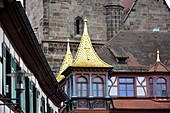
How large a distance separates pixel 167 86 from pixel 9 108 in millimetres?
35052

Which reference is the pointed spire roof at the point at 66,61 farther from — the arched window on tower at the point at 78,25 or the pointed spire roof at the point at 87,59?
the arched window on tower at the point at 78,25

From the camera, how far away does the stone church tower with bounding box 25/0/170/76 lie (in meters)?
62.4

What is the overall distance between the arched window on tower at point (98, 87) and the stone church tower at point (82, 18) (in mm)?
9473

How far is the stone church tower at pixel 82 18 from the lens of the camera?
6241 centimetres

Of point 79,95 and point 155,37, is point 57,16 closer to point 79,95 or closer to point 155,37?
point 155,37

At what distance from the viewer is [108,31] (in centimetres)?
6475

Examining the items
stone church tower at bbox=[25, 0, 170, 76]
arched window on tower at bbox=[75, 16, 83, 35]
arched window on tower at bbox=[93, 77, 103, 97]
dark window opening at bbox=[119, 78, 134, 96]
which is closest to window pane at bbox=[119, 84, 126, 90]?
dark window opening at bbox=[119, 78, 134, 96]

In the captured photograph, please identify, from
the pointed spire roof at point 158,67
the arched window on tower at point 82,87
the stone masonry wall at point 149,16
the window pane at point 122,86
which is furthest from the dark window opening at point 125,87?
the stone masonry wall at point 149,16

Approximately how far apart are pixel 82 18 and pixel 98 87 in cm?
1270

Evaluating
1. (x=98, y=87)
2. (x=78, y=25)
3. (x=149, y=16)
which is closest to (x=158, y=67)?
(x=98, y=87)

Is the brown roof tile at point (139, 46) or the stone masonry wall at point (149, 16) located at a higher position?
the stone masonry wall at point (149, 16)

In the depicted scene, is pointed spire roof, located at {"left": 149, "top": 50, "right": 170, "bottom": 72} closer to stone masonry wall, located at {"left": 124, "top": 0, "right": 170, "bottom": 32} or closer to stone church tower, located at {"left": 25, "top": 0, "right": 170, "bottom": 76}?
stone church tower, located at {"left": 25, "top": 0, "right": 170, "bottom": 76}

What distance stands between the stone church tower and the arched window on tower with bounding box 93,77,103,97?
31.1ft

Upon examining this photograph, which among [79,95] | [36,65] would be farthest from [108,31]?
[36,65]
